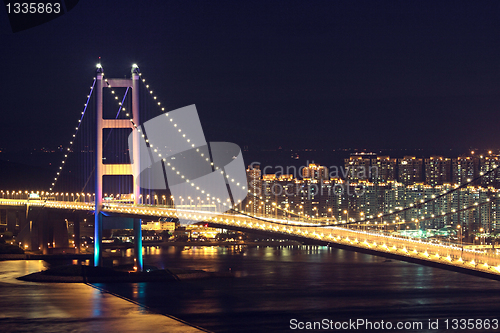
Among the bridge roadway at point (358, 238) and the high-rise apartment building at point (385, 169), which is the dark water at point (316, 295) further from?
the high-rise apartment building at point (385, 169)

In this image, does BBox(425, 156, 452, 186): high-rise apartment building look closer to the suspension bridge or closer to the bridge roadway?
the suspension bridge

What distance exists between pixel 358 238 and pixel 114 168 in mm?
7264

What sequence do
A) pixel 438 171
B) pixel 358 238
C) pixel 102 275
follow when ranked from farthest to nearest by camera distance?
pixel 438 171
pixel 102 275
pixel 358 238

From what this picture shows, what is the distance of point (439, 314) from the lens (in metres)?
12.8

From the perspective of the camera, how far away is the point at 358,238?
12.2m

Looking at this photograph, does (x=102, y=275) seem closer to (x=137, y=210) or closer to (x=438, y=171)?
(x=137, y=210)

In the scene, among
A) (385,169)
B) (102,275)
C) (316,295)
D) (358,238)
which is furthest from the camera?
(385,169)

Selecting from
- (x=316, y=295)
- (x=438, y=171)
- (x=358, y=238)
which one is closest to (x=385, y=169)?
(x=438, y=171)

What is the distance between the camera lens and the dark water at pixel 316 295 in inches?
487

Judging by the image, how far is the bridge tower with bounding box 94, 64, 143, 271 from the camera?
16938 mm

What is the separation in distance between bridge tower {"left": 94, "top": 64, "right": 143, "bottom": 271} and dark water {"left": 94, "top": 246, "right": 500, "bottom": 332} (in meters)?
1.31

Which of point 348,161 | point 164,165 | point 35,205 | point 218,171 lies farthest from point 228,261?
point 348,161

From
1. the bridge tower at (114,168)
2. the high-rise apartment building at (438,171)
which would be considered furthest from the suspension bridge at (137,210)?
the high-rise apartment building at (438,171)

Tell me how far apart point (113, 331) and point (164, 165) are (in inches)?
406
